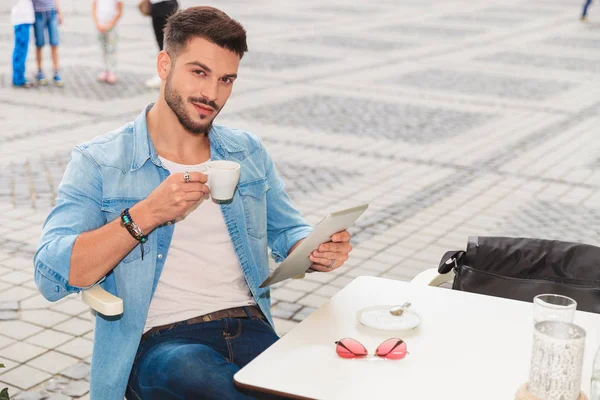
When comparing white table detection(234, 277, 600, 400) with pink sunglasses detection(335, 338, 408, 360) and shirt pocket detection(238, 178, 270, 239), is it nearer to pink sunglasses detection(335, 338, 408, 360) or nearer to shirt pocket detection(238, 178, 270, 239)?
pink sunglasses detection(335, 338, 408, 360)

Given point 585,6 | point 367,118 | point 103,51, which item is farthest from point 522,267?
point 585,6

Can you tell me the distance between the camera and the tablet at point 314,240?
2.55 metres

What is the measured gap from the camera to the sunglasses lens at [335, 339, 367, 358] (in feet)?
7.44

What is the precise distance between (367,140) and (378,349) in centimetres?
659

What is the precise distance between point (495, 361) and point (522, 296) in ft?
2.56

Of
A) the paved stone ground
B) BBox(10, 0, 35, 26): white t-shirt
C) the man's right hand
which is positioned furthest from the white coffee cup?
BBox(10, 0, 35, 26): white t-shirt

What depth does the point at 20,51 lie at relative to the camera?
1080 cm

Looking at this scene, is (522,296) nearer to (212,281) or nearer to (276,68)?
(212,281)

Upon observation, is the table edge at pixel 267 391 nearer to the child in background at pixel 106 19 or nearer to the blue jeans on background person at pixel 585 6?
the child in background at pixel 106 19

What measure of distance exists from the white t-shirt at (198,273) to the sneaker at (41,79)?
8877mm

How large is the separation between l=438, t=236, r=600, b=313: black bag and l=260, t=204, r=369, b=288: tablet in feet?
1.90

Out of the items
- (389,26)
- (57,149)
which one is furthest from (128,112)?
(389,26)

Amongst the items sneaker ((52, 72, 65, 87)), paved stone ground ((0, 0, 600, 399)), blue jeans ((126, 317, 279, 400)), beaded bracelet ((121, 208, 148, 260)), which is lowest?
paved stone ground ((0, 0, 600, 399))

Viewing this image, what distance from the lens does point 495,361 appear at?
7.52 ft
